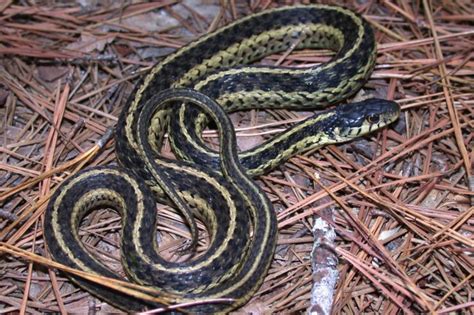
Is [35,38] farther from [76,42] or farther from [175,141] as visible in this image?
[175,141]

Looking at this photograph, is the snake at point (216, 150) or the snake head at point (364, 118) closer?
the snake at point (216, 150)

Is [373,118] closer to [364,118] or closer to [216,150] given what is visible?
[364,118]

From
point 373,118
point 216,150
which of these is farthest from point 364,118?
point 216,150

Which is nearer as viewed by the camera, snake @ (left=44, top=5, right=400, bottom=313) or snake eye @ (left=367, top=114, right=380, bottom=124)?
snake @ (left=44, top=5, right=400, bottom=313)

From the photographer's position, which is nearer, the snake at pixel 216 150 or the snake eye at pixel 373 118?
the snake at pixel 216 150

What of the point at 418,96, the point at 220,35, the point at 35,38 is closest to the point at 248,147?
Result: the point at 220,35

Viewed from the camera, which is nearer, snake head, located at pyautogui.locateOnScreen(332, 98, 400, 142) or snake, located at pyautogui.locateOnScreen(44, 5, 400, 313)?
snake, located at pyautogui.locateOnScreen(44, 5, 400, 313)
